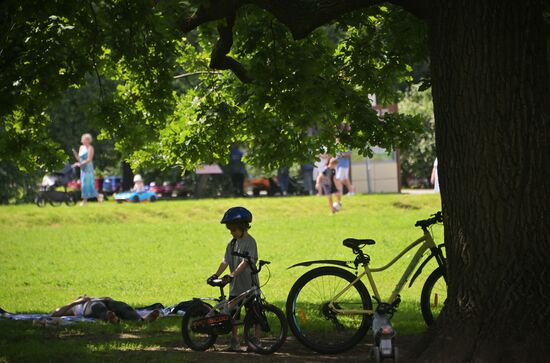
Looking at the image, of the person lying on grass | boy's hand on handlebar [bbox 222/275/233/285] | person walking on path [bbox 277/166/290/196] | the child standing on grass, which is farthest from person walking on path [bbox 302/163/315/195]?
boy's hand on handlebar [bbox 222/275/233/285]

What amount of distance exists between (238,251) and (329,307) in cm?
96

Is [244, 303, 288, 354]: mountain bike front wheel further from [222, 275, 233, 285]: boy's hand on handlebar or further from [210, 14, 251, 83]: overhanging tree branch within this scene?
[210, 14, 251, 83]: overhanging tree branch

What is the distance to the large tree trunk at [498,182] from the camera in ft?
23.4

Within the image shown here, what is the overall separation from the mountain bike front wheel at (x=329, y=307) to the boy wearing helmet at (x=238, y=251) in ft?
1.40

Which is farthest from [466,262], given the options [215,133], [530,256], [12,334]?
[215,133]

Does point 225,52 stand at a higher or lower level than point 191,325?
higher

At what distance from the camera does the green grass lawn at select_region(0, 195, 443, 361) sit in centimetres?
1043

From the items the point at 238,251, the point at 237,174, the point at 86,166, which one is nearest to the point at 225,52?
the point at 238,251

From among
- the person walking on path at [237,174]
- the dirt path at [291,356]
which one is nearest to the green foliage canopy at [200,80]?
the dirt path at [291,356]

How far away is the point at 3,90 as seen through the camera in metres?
9.02

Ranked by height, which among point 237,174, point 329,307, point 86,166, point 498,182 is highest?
point 86,166

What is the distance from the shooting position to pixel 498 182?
7180 mm

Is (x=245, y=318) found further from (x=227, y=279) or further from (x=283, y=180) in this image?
(x=283, y=180)

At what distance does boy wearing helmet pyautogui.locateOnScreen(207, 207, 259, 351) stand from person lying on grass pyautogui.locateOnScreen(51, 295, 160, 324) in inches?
111
